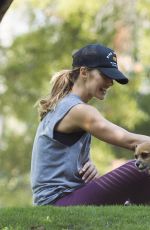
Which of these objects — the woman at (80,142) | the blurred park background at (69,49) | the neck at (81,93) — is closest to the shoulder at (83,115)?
the woman at (80,142)

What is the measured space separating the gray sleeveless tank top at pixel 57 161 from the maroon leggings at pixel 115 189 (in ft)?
0.35

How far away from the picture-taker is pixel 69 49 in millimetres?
19797

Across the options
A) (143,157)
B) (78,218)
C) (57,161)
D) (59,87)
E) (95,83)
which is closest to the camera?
(78,218)

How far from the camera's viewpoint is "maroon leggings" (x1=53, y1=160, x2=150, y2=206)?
5672 millimetres

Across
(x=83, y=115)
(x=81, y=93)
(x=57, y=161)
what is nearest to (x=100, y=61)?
(x=81, y=93)

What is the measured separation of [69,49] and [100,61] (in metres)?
13.8

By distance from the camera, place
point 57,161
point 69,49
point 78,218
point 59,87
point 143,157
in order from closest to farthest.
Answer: point 78,218 → point 143,157 → point 57,161 → point 59,87 → point 69,49

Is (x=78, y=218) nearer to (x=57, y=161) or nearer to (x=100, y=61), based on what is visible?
(x=57, y=161)

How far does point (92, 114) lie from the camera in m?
5.77

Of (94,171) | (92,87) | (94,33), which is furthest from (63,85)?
(94,33)

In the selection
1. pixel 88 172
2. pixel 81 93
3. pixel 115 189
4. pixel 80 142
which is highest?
pixel 81 93

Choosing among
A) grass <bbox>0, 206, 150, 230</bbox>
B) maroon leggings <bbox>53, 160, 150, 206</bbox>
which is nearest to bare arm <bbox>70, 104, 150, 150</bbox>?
maroon leggings <bbox>53, 160, 150, 206</bbox>

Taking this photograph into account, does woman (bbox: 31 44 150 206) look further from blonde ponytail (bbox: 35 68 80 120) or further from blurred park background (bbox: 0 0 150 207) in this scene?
blurred park background (bbox: 0 0 150 207)

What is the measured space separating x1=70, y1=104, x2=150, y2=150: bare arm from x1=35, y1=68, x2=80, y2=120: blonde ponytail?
304 mm
